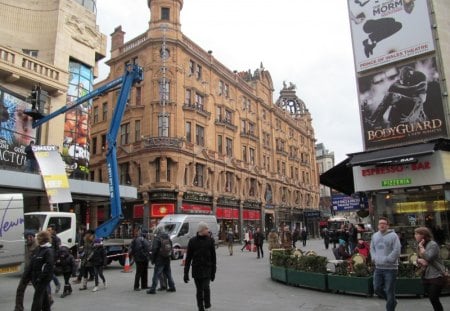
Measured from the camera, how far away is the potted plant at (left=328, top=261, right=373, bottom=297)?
10094 mm

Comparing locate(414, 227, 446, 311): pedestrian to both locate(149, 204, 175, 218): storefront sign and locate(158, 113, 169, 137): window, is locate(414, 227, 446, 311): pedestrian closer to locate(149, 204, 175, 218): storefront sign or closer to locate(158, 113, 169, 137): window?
locate(149, 204, 175, 218): storefront sign

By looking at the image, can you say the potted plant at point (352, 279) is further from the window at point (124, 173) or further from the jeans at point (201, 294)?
the window at point (124, 173)

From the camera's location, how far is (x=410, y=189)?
14.8m

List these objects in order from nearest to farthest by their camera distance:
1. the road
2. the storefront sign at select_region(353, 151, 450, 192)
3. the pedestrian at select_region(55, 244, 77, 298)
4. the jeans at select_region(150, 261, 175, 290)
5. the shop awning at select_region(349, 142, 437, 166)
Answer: the road < the pedestrian at select_region(55, 244, 77, 298) < the jeans at select_region(150, 261, 175, 290) < the shop awning at select_region(349, 142, 437, 166) < the storefront sign at select_region(353, 151, 450, 192)

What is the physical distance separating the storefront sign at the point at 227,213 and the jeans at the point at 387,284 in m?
33.6

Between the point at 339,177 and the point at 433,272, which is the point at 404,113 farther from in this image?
the point at 433,272

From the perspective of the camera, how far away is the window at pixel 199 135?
39.9 m

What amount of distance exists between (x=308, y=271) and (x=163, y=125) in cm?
2690

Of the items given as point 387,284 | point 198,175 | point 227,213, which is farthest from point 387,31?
point 227,213

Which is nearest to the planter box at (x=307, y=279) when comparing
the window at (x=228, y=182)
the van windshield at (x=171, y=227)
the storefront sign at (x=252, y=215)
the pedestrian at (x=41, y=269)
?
the pedestrian at (x=41, y=269)

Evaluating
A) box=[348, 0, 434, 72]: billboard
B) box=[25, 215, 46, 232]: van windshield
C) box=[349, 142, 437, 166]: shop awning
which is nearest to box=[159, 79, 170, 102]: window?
box=[25, 215, 46, 232]: van windshield

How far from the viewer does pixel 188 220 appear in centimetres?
2609

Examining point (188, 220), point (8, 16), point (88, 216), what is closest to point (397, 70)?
point (188, 220)

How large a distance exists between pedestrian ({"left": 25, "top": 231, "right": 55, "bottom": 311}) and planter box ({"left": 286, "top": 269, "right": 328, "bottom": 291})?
22.3 feet
